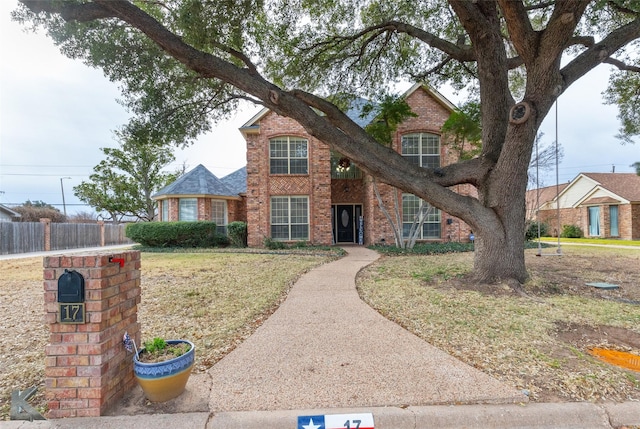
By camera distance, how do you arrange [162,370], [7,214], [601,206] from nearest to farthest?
[162,370], [601,206], [7,214]

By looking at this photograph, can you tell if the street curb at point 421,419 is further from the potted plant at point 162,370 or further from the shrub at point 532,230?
the shrub at point 532,230

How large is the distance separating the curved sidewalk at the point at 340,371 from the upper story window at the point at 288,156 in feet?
36.3

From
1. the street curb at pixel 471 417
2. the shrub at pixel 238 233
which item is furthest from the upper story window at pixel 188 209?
the street curb at pixel 471 417

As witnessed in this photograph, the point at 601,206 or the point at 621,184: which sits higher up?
the point at 621,184

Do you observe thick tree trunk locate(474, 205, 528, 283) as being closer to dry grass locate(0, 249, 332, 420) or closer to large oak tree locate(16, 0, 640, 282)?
large oak tree locate(16, 0, 640, 282)

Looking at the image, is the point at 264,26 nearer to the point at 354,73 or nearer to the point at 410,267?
the point at 354,73

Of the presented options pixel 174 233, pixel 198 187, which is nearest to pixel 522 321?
pixel 174 233

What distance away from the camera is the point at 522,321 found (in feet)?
13.9

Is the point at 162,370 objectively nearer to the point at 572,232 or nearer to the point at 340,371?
the point at 340,371

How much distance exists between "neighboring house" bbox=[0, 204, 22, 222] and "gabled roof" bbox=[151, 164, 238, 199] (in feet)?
41.7

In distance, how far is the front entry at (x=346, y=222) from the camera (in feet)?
56.1

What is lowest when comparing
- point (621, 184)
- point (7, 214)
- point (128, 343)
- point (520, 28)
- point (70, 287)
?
point (128, 343)

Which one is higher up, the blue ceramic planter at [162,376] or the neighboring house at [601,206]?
the neighboring house at [601,206]

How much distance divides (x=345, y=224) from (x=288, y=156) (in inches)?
194
